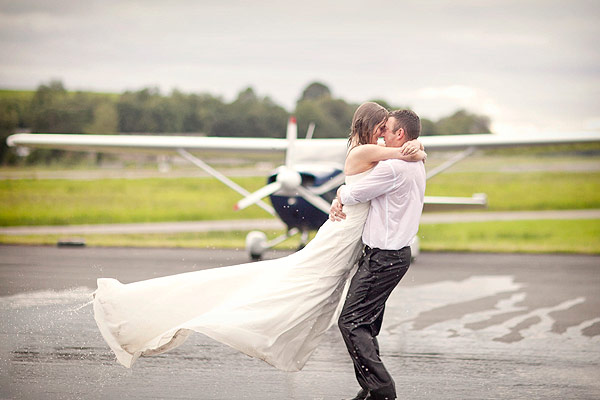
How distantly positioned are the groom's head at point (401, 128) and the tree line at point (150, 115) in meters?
44.4

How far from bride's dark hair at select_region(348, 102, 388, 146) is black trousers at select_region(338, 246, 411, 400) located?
0.67m

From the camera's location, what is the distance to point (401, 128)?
4.17 meters

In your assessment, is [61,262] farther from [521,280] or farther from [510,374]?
[510,374]

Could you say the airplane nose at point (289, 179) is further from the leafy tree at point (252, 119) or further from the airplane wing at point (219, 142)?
the leafy tree at point (252, 119)

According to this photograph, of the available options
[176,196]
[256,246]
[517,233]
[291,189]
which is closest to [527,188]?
[517,233]

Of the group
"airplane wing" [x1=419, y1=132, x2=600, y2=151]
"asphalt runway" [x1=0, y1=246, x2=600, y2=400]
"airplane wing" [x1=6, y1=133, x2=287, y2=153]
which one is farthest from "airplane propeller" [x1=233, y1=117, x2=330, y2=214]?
"airplane wing" [x1=419, y1=132, x2=600, y2=151]

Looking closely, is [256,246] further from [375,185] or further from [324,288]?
[375,185]

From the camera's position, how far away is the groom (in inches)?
157

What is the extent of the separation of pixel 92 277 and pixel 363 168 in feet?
20.9

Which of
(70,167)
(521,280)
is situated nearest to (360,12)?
(70,167)

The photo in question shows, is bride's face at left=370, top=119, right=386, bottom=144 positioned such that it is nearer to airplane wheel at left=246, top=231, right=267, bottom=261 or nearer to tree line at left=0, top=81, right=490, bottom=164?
airplane wheel at left=246, top=231, right=267, bottom=261

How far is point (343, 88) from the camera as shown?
182ft

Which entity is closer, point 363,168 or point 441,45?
point 363,168

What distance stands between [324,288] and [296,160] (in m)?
8.38
